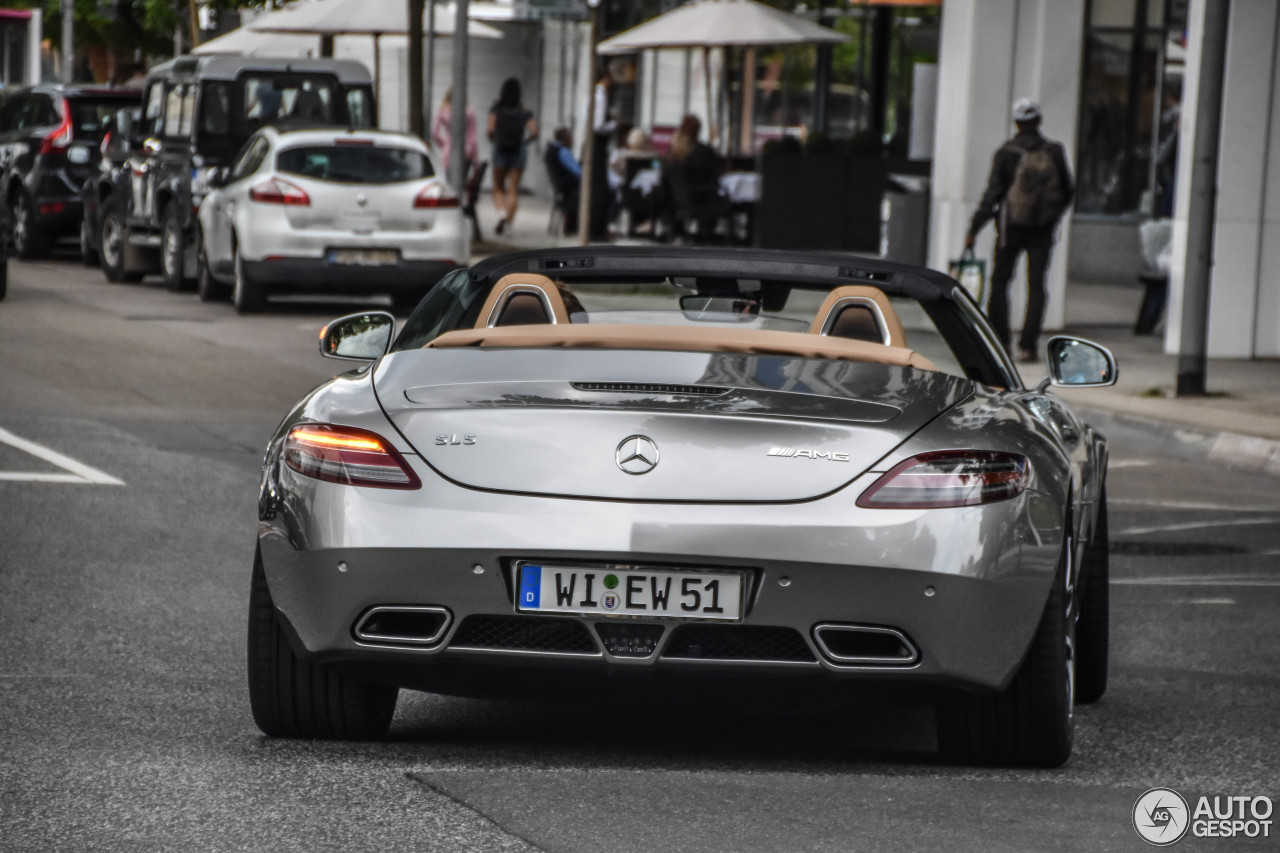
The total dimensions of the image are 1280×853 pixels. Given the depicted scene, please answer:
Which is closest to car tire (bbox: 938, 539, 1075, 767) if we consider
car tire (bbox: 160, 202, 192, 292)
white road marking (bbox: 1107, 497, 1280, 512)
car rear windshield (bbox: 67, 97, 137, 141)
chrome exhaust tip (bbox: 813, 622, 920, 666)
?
chrome exhaust tip (bbox: 813, 622, 920, 666)

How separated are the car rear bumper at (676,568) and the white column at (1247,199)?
12.5 m

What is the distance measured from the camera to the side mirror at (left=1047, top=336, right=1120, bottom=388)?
20.0ft

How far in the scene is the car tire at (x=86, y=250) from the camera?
79.5 feet

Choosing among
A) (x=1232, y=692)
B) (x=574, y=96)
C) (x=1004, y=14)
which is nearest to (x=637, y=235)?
(x=1004, y=14)

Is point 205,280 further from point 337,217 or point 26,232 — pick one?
point 26,232

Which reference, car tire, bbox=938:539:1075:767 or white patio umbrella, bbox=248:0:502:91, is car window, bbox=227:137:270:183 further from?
car tire, bbox=938:539:1075:767

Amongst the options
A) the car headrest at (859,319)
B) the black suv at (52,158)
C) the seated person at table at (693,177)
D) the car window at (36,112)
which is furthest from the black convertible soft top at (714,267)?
the seated person at table at (693,177)

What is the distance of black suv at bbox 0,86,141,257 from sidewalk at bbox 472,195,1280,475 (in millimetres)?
10993

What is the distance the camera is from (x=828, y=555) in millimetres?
4543

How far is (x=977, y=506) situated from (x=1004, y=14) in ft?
49.6

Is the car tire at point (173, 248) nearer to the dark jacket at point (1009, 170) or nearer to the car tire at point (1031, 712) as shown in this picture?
the dark jacket at point (1009, 170)

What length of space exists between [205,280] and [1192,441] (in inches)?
422

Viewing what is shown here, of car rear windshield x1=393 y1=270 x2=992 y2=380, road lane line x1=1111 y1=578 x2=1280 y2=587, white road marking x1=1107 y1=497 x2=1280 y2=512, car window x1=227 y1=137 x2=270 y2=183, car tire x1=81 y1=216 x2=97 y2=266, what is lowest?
car tire x1=81 y1=216 x2=97 y2=266

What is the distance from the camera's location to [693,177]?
2686 centimetres
